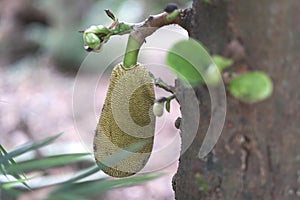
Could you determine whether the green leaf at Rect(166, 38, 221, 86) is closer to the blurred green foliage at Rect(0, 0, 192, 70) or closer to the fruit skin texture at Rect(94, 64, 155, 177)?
the fruit skin texture at Rect(94, 64, 155, 177)

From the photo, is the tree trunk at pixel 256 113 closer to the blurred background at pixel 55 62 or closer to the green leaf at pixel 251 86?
the green leaf at pixel 251 86

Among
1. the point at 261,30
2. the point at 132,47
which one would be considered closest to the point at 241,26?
the point at 261,30

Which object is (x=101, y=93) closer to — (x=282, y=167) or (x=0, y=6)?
(x=0, y=6)

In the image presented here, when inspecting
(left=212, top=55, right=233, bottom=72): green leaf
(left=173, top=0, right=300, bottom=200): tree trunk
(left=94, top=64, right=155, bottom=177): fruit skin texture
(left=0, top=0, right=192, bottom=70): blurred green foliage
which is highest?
(left=212, top=55, right=233, bottom=72): green leaf

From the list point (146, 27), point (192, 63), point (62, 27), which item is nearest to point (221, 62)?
point (192, 63)

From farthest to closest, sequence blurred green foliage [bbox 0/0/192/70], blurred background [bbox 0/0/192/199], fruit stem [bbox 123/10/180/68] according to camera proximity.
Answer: blurred green foliage [bbox 0/0/192/70] → blurred background [bbox 0/0/192/199] → fruit stem [bbox 123/10/180/68]

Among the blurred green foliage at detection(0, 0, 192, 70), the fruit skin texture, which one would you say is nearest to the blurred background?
the blurred green foliage at detection(0, 0, 192, 70)
